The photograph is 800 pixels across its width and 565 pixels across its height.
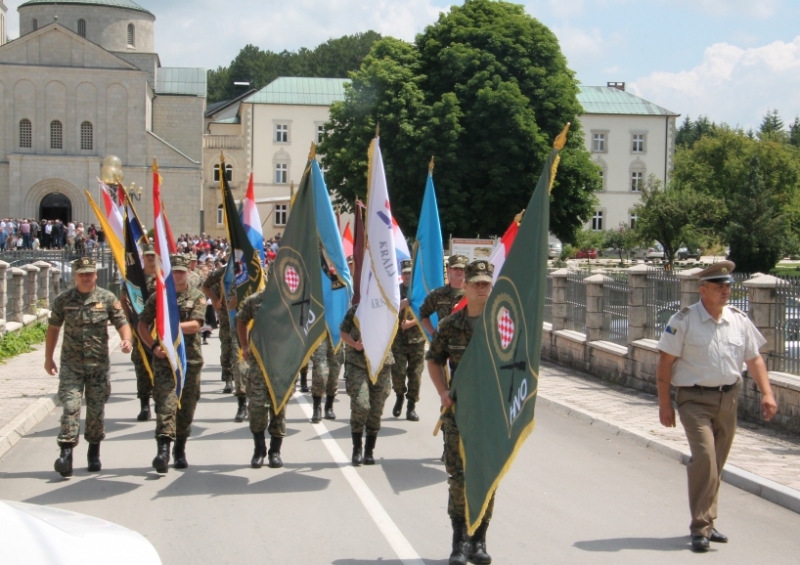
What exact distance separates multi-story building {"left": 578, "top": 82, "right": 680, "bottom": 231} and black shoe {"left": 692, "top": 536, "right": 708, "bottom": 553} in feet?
251

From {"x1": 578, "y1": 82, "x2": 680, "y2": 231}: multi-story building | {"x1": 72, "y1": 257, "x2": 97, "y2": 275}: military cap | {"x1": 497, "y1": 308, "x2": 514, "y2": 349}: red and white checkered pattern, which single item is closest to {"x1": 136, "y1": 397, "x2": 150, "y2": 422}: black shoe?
{"x1": 72, "y1": 257, "x2": 97, "y2": 275}: military cap

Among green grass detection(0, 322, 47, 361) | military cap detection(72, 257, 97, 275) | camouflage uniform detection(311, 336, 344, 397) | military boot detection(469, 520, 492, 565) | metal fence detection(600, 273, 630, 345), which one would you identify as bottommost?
green grass detection(0, 322, 47, 361)

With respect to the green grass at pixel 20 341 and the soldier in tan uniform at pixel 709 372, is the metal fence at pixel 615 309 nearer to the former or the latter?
the soldier in tan uniform at pixel 709 372

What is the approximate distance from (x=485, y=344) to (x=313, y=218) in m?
3.99

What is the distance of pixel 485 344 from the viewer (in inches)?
242

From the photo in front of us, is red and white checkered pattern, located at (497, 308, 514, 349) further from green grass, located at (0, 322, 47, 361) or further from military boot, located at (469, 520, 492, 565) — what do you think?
green grass, located at (0, 322, 47, 361)

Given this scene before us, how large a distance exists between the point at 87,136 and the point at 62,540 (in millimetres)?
66584

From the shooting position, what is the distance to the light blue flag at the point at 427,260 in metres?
11.4

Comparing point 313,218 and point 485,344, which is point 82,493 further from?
point 485,344

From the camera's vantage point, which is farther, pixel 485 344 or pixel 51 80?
pixel 51 80

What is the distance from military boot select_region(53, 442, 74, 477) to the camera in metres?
8.81

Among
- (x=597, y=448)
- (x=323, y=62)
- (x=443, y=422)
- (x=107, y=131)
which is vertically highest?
(x=323, y=62)

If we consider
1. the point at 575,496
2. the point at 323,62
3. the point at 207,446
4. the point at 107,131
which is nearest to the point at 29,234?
the point at 107,131

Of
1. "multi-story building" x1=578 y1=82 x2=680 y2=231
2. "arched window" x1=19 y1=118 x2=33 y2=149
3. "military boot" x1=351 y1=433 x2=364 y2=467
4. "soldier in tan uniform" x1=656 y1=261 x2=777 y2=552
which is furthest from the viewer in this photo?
"multi-story building" x1=578 y1=82 x2=680 y2=231
